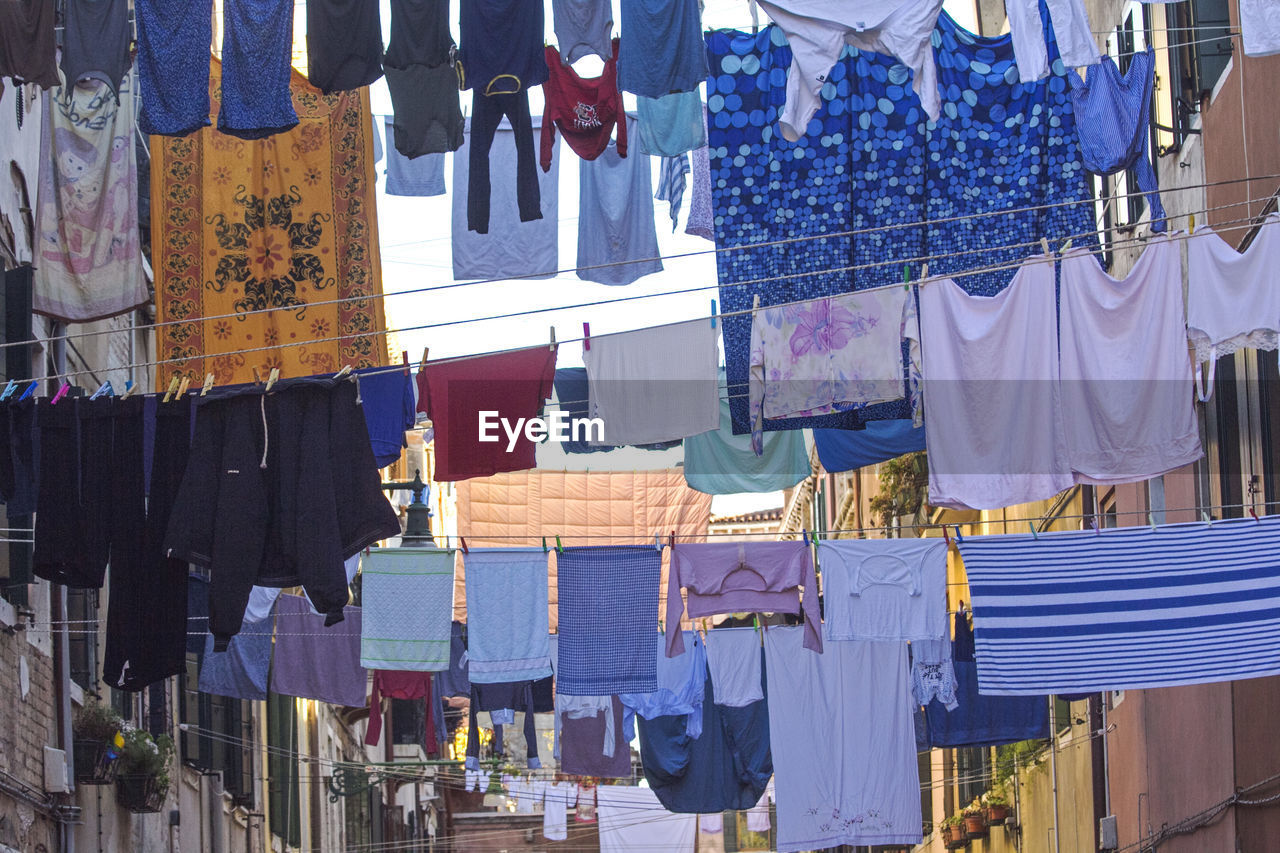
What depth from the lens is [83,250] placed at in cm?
1191

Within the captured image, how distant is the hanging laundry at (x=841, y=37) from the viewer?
10.6 m

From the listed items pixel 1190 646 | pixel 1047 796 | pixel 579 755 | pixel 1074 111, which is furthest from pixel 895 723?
pixel 1047 796

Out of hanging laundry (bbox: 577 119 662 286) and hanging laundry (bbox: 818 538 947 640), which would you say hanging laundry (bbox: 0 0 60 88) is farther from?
hanging laundry (bbox: 818 538 947 640)

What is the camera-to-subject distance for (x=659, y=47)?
10766 millimetres

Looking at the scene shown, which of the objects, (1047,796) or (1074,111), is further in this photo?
(1047,796)

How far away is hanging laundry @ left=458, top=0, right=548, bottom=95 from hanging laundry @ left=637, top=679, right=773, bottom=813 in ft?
22.5

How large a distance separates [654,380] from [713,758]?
503 centimetres

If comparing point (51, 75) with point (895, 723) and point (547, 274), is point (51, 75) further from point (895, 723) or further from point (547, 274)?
point (895, 723)

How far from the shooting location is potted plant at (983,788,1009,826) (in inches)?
867

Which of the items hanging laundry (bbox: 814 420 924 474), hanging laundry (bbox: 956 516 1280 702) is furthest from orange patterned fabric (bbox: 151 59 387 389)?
hanging laundry (bbox: 956 516 1280 702)

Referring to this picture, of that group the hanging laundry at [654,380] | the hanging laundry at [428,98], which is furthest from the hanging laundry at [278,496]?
the hanging laundry at [654,380]

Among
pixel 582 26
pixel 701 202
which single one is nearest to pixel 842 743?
pixel 701 202

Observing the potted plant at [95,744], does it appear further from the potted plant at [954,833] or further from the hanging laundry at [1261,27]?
the potted plant at [954,833]

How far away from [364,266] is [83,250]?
1888 mm
